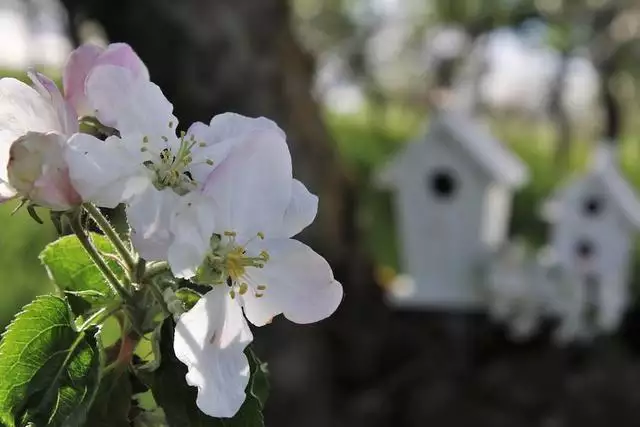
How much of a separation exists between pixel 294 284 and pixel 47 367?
13 cm

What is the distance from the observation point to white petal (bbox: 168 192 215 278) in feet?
1.22

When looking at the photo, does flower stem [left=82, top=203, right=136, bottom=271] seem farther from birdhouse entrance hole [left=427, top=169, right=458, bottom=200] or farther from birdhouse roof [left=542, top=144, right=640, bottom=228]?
birdhouse roof [left=542, top=144, right=640, bottom=228]

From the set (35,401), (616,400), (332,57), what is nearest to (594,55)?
(616,400)

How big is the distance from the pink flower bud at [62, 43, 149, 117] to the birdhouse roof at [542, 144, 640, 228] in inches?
63.2

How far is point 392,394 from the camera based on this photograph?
6.80 feet

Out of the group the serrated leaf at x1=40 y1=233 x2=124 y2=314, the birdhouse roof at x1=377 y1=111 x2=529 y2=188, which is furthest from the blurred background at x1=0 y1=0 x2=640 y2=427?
the serrated leaf at x1=40 y1=233 x2=124 y2=314

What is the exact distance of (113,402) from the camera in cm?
43

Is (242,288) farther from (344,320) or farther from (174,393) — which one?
(344,320)

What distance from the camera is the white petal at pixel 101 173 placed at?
1.21ft

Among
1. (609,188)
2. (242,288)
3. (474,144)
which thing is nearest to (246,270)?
(242,288)

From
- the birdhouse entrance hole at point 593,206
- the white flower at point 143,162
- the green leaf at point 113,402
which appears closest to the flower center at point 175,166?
the white flower at point 143,162

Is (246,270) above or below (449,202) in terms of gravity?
above

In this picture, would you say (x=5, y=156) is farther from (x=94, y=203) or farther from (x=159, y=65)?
(x=159, y=65)

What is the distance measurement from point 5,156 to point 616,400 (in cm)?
194
